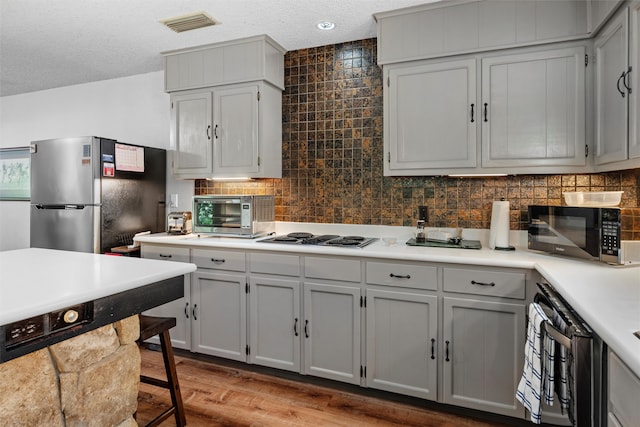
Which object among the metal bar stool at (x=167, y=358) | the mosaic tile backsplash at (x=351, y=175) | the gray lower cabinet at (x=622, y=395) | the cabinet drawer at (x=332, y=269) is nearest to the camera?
the gray lower cabinet at (x=622, y=395)

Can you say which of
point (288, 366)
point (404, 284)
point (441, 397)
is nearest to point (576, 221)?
point (404, 284)

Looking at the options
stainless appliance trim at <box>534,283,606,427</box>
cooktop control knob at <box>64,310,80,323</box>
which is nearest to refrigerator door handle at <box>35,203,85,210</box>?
cooktop control knob at <box>64,310,80,323</box>

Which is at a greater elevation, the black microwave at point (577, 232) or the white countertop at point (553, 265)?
the black microwave at point (577, 232)

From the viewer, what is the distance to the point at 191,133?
312 cm

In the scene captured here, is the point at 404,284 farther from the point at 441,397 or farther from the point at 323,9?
the point at 323,9

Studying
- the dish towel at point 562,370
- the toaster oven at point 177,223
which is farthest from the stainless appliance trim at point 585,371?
the toaster oven at point 177,223

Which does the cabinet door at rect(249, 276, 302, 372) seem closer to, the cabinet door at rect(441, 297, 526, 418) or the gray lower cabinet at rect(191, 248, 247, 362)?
the gray lower cabinet at rect(191, 248, 247, 362)

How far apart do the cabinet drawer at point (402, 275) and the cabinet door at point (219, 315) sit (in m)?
0.92

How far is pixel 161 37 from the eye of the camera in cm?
285

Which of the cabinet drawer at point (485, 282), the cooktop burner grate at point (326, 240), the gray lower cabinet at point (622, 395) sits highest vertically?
the cooktop burner grate at point (326, 240)

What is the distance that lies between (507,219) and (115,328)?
220cm

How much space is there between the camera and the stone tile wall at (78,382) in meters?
1.12

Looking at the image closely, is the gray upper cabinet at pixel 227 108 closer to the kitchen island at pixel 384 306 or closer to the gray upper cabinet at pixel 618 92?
the kitchen island at pixel 384 306

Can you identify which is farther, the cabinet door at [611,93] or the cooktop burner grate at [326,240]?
the cooktop burner grate at [326,240]
